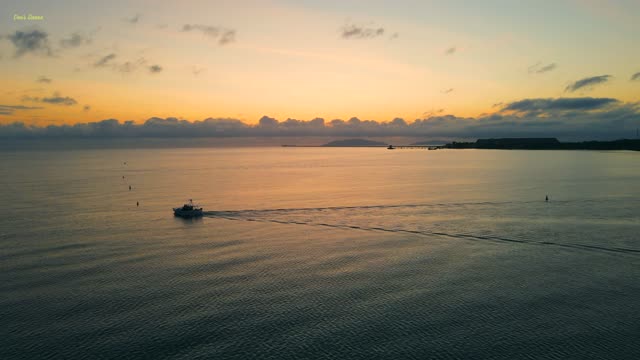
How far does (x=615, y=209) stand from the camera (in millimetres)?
94438

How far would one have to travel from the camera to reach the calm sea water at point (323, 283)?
118 feet

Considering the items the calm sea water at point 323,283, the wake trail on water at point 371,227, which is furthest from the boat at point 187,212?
the wake trail on water at point 371,227

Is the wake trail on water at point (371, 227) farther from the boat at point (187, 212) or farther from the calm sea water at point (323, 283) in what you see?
the boat at point (187, 212)

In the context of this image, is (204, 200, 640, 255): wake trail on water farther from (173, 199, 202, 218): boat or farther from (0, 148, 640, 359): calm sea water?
(173, 199, 202, 218): boat

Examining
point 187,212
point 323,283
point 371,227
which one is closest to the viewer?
point 323,283

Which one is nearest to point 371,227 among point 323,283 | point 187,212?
point 323,283

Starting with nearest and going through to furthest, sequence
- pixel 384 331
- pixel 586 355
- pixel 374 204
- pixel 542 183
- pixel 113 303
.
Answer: pixel 586 355 → pixel 384 331 → pixel 113 303 → pixel 374 204 → pixel 542 183

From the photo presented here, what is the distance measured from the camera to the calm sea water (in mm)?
35844

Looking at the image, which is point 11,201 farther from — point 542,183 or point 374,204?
point 542,183

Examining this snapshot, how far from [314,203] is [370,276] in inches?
2281

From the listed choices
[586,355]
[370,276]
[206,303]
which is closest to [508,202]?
[370,276]

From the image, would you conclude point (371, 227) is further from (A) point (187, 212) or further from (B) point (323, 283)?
(A) point (187, 212)

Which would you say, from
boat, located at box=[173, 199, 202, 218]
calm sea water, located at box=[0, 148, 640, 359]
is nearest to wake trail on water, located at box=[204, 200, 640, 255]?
calm sea water, located at box=[0, 148, 640, 359]

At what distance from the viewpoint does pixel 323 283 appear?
50.0 meters
